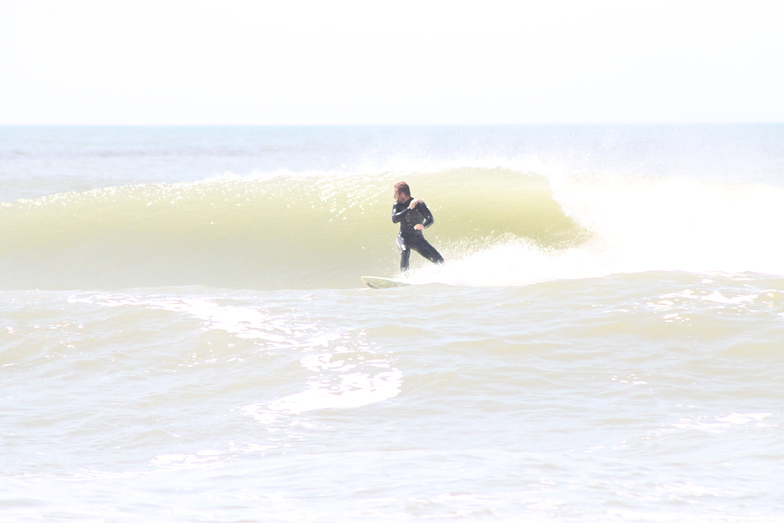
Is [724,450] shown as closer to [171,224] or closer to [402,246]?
[402,246]

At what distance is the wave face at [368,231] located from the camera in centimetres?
1175

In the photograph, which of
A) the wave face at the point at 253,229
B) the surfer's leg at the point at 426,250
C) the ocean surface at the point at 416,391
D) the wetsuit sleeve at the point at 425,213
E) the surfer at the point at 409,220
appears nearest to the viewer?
the ocean surface at the point at 416,391

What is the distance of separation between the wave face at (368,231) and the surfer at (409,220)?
0.24 m

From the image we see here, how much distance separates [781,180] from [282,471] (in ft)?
104

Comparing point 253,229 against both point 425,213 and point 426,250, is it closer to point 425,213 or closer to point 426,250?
point 426,250

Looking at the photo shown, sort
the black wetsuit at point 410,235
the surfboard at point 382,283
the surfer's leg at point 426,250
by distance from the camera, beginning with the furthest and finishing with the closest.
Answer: the surfer's leg at point 426,250, the black wetsuit at point 410,235, the surfboard at point 382,283

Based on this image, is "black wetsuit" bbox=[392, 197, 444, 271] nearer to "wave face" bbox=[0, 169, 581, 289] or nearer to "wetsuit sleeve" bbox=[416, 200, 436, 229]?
"wetsuit sleeve" bbox=[416, 200, 436, 229]

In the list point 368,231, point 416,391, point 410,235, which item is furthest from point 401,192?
point 416,391

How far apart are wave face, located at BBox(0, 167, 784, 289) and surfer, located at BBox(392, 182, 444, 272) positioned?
0.78 ft

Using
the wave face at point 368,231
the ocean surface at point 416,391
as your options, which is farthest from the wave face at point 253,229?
the ocean surface at point 416,391

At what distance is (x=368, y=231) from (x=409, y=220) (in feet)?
14.3

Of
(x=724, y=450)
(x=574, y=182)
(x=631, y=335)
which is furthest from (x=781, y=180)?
(x=724, y=450)

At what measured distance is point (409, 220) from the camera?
9539 mm

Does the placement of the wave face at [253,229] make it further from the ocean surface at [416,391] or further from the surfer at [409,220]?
the surfer at [409,220]
